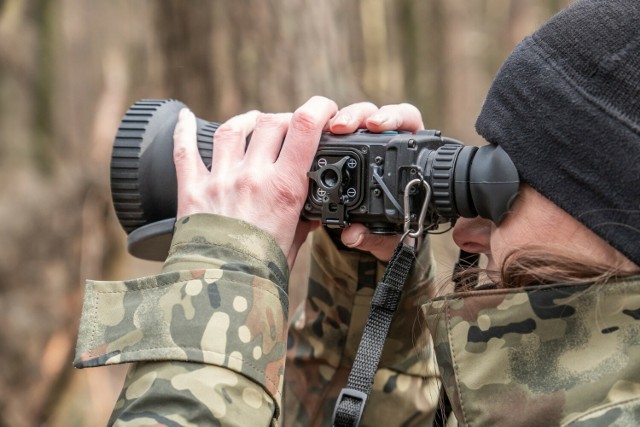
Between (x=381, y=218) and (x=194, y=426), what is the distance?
0.40 m

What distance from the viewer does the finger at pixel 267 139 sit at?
1.30 m

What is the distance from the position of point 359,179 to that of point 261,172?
0.15 metres

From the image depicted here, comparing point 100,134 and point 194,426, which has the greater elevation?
point 194,426

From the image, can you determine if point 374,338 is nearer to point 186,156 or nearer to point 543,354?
point 543,354

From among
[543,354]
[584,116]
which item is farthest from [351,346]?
[584,116]

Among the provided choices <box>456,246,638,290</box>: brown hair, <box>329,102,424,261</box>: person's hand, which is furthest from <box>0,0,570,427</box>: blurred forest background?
<box>456,246,638,290</box>: brown hair

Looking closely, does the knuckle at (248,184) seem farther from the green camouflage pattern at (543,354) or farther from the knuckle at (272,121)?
the green camouflage pattern at (543,354)

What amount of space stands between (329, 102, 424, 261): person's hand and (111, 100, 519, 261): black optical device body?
0.06 ft

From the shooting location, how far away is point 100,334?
1.21 meters

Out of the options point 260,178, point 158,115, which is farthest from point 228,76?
point 260,178

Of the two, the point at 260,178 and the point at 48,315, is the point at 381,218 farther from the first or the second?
the point at 48,315

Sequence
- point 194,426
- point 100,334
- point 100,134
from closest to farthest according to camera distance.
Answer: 1. point 194,426
2. point 100,334
3. point 100,134

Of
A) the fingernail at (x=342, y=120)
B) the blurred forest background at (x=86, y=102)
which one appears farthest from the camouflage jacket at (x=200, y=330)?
the blurred forest background at (x=86, y=102)

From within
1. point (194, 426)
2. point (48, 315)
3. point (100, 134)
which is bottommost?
point (48, 315)
